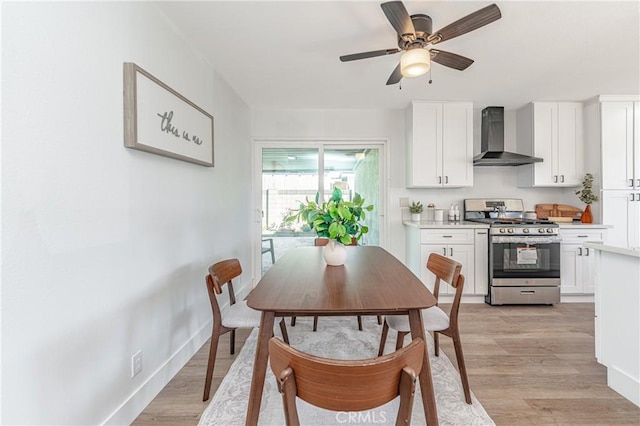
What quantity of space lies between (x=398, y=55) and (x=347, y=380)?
8.31ft

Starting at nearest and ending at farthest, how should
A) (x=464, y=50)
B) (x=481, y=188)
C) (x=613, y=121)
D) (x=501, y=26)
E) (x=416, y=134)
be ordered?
(x=501, y=26) → (x=464, y=50) → (x=613, y=121) → (x=416, y=134) → (x=481, y=188)

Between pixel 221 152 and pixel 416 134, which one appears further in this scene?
pixel 416 134

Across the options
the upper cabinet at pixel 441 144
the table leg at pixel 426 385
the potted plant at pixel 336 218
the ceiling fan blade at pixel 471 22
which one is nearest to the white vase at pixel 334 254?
the potted plant at pixel 336 218

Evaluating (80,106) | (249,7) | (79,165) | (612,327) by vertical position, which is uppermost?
(249,7)

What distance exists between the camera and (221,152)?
289 centimetres

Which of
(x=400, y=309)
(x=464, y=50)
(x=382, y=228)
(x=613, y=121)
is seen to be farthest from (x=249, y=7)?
(x=613, y=121)

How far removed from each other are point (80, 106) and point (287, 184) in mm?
2962

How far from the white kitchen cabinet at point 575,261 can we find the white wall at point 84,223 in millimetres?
4117

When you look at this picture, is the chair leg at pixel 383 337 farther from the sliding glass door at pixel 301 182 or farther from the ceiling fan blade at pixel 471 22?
the sliding glass door at pixel 301 182

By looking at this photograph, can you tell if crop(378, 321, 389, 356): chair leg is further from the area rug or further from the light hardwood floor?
the light hardwood floor

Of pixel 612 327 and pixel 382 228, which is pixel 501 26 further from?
pixel 382 228

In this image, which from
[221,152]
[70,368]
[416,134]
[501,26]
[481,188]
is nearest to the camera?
[70,368]

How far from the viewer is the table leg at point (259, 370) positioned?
1210 mm

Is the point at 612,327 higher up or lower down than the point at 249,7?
lower down
